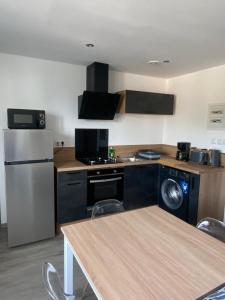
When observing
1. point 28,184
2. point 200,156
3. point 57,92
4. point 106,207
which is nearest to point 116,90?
point 57,92

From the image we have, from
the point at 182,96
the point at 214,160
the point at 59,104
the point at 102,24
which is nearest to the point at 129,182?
the point at 214,160

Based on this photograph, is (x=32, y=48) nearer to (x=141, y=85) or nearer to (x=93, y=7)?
(x=93, y=7)

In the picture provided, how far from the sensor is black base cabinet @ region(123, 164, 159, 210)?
3.24 metres

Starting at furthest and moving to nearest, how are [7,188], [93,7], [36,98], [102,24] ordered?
[36,98], [7,188], [102,24], [93,7]

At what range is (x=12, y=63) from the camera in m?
2.84

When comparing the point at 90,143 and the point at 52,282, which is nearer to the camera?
the point at 52,282

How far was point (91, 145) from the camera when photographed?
3482 mm

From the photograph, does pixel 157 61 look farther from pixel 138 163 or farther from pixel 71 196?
pixel 71 196

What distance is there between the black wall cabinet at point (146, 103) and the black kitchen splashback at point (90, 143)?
54 cm

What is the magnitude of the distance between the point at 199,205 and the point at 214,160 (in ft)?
2.31

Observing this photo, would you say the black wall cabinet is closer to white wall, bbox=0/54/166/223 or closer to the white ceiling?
white wall, bbox=0/54/166/223

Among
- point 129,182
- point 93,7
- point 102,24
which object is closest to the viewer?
point 93,7

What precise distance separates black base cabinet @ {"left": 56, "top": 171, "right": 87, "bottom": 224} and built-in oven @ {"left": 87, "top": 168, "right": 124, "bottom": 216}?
0.29 feet

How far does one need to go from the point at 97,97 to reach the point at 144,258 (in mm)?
2383
